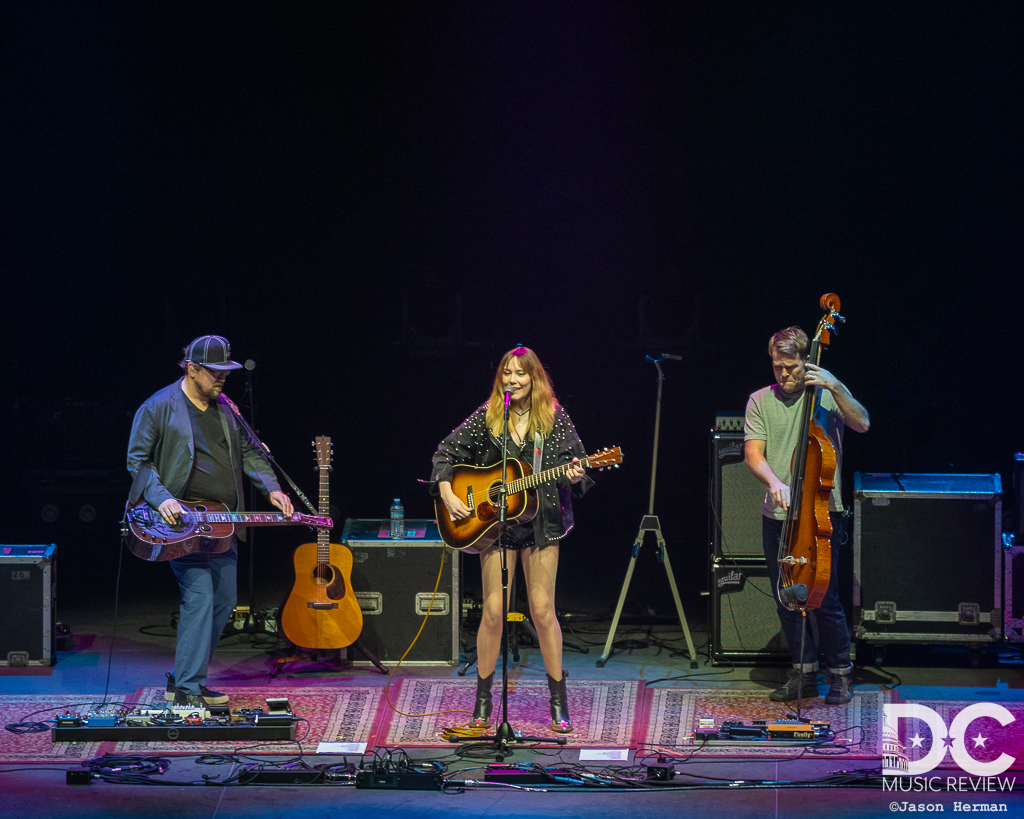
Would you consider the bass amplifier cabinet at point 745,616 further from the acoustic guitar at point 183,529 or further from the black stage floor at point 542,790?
the acoustic guitar at point 183,529

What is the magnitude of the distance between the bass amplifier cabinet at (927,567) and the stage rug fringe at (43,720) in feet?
13.3

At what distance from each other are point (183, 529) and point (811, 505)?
2.97m

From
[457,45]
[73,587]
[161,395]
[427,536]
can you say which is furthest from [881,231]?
[73,587]

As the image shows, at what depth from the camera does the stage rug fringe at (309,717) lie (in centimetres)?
545

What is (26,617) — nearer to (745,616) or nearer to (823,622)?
(745,616)

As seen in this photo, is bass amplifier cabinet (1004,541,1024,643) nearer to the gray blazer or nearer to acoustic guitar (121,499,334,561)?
acoustic guitar (121,499,334,561)

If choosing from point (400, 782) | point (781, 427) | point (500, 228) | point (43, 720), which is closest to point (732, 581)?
point (781, 427)

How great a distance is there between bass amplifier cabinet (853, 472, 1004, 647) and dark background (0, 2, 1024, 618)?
2117mm

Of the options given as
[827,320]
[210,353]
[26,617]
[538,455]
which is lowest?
[26,617]

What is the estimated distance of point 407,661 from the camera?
690cm

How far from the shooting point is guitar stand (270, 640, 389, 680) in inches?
266

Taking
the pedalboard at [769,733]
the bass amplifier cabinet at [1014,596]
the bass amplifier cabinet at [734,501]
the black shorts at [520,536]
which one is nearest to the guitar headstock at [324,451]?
the black shorts at [520,536]

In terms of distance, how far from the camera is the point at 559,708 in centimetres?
564

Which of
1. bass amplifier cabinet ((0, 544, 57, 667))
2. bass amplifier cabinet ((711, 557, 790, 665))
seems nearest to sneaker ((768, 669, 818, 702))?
bass amplifier cabinet ((711, 557, 790, 665))
